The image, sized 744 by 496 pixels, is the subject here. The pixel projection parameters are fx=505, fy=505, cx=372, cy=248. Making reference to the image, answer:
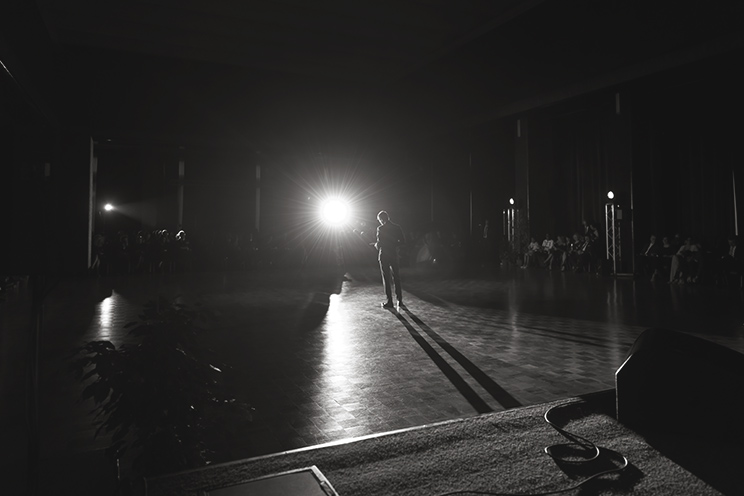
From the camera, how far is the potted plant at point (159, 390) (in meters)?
2.01

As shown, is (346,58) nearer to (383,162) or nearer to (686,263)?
(383,162)

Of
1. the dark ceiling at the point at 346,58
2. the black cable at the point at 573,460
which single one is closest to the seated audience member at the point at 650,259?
the dark ceiling at the point at 346,58

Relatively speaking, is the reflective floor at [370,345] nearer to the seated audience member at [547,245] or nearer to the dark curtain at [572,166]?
the seated audience member at [547,245]

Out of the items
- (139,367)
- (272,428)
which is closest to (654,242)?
(272,428)

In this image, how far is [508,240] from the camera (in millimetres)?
17406

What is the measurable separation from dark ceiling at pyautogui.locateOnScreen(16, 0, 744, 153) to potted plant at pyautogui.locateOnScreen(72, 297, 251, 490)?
9.43 metres

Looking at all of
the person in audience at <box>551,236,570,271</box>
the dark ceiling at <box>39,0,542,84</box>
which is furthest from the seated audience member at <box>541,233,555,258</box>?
the dark ceiling at <box>39,0,542,84</box>

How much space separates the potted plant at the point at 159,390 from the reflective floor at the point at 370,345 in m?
0.24

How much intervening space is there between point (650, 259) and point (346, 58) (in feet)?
31.0

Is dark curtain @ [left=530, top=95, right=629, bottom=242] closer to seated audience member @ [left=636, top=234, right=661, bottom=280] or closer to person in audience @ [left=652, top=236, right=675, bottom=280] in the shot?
seated audience member @ [left=636, top=234, right=661, bottom=280]

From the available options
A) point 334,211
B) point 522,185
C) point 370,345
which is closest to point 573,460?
point 370,345

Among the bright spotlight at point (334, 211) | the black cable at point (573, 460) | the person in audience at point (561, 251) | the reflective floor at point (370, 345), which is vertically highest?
the bright spotlight at point (334, 211)

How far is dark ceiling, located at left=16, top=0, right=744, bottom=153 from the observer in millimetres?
10094

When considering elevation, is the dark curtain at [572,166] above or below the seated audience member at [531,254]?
above
